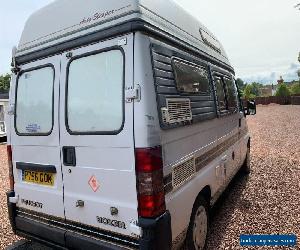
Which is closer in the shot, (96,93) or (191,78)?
(96,93)

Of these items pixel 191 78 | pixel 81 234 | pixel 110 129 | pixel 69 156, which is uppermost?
pixel 191 78

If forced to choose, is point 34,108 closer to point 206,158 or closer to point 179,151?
point 179,151

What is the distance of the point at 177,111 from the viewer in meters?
3.07

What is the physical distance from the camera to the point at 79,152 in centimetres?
301

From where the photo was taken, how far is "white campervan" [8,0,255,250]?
2660 millimetres

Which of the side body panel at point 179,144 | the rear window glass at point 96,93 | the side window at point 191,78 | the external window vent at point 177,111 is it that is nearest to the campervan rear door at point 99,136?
the rear window glass at point 96,93

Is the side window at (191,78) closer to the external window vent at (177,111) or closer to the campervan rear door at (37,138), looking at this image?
the external window vent at (177,111)

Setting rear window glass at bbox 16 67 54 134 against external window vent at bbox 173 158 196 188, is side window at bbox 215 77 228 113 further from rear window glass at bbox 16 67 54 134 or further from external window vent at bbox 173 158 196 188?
rear window glass at bbox 16 67 54 134

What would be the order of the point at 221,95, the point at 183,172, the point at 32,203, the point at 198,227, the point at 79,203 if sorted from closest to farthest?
the point at 79,203 < the point at 183,172 < the point at 32,203 < the point at 198,227 < the point at 221,95

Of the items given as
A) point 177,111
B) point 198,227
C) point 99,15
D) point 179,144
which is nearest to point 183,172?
point 179,144

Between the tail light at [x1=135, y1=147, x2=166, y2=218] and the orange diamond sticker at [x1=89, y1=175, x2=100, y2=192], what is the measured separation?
48 centimetres

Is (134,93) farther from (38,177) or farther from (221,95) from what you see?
(221,95)

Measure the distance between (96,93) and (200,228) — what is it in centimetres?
209

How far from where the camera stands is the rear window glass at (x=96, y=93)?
2.75 metres
